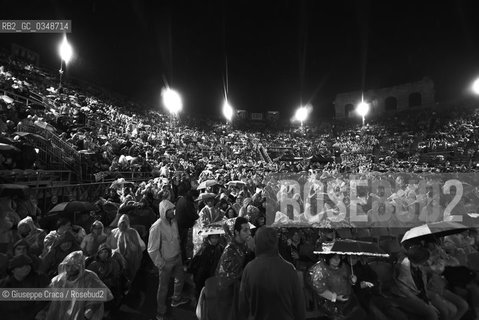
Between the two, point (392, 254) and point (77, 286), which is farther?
point (392, 254)

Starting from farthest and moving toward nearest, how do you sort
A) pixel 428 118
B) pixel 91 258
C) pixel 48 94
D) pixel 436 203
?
pixel 428 118, pixel 48 94, pixel 436 203, pixel 91 258

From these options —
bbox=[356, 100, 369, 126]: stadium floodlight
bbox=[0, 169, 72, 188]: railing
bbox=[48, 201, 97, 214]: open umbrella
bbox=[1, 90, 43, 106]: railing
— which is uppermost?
bbox=[356, 100, 369, 126]: stadium floodlight

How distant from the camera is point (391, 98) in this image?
175 ft

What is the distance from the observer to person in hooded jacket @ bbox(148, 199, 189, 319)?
465cm

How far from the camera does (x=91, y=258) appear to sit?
4.32 metres

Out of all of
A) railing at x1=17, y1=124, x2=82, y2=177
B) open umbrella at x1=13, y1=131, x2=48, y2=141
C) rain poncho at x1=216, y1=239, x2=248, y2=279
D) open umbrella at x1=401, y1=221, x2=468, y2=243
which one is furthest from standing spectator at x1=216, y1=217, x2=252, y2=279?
railing at x1=17, y1=124, x2=82, y2=177

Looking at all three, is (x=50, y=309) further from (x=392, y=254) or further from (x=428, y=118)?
(x=428, y=118)

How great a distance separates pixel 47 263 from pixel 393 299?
477 cm

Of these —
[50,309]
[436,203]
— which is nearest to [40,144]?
[50,309]

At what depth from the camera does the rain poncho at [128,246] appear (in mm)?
5012

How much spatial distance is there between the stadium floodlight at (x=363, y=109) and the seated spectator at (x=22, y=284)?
2123 inches

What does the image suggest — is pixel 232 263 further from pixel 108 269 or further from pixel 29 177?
pixel 29 177

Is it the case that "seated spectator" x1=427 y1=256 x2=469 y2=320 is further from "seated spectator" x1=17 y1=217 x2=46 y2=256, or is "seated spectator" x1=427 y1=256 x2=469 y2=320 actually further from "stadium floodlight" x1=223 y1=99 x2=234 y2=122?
"stadium floodlight" x1=223 y1=99 x2=234 y2=122

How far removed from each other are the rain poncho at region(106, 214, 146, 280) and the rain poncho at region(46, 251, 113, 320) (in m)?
1.32
